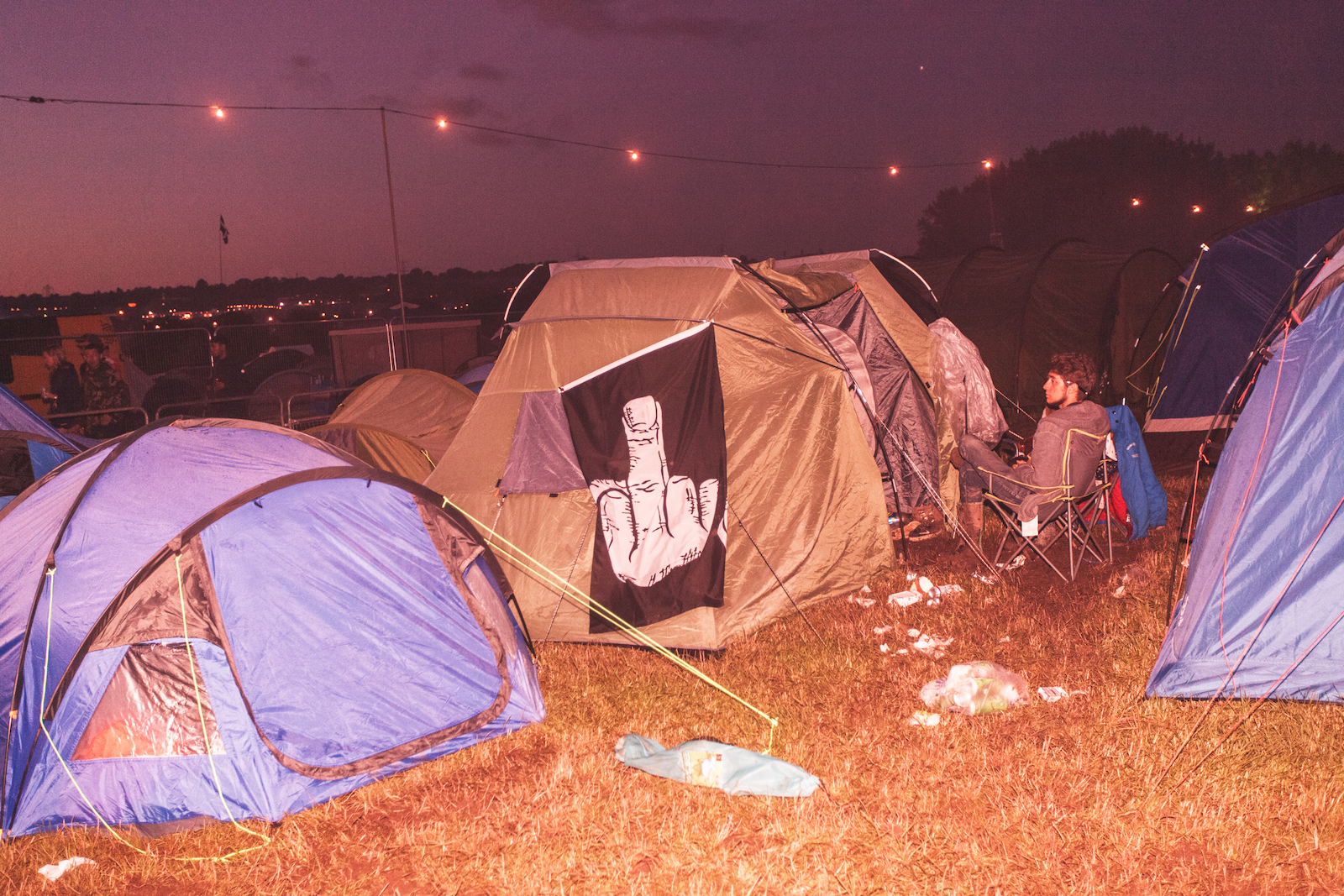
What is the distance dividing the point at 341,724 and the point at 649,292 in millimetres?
3135

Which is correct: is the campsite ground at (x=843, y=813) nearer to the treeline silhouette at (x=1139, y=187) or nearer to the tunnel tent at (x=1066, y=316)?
the tunnel tent at (x=1066, y=316)

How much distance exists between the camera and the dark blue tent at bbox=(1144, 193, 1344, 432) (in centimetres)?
868

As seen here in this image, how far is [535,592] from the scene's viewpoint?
585 centimetres

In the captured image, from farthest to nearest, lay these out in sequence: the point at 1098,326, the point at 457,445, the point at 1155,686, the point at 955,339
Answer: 1. the point at 1098,326
2. the point at 955,339
3. the point at 457,445
4. the point at 1155,686

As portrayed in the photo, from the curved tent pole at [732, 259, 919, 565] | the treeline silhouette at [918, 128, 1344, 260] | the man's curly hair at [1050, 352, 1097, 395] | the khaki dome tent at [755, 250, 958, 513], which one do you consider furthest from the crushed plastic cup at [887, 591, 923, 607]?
the treeline silhouette at [918, 128, 1344, 260]

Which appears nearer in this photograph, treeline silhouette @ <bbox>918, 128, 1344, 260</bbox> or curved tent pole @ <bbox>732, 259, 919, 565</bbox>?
curved tent pole @ <bbox>732, 259, 919, 565</bbox>

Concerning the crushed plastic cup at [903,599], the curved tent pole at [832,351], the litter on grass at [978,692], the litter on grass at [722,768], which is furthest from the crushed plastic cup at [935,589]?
the litter on grass at [722,768]

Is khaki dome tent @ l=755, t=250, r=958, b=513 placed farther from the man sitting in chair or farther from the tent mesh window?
the tent mesh window

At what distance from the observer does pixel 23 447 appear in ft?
23.0

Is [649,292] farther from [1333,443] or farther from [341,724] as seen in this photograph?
[1333,443]

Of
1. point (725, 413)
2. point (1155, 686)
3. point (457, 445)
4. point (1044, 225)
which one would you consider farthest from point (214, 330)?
point (1044, 225)

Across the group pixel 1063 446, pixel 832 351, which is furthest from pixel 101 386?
pixel 1063 446

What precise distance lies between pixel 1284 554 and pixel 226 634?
15.3ft

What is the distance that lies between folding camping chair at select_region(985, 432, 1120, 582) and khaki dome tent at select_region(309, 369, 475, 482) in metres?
4.61
